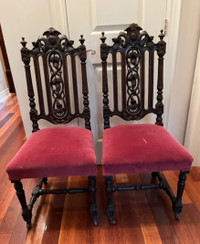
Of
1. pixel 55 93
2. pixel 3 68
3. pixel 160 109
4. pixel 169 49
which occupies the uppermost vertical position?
pixel 169 49

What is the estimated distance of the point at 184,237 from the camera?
1194mm

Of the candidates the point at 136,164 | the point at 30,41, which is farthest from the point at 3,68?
the point at 136,164

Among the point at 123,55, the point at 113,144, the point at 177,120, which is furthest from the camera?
the point at 177,120

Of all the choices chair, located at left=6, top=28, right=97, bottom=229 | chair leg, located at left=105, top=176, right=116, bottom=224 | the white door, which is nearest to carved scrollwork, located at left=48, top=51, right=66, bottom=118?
chair, located at left=6, top=28, right=97, bottom=229

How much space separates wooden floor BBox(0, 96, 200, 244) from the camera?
3.99 feet

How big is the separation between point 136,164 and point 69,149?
0.38 m

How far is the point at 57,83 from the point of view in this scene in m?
1.40

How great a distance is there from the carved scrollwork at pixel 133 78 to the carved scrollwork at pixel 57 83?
456 mm

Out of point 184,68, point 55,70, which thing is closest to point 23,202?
point 55,70

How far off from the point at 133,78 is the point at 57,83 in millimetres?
518

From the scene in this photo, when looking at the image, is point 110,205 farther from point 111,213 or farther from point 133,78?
point 133,78

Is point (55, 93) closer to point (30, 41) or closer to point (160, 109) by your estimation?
point (30, 41)

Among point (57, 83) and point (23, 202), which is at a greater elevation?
point (57, 83)

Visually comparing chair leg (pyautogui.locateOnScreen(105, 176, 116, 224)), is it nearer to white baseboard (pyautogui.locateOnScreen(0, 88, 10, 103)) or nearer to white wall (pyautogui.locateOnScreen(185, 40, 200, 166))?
white wall (pyautogui.locateOnScreen(185, 40, 200, 166))
